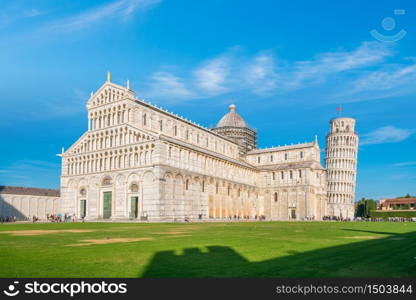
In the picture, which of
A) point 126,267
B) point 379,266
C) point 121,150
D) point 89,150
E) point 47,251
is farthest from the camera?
point 89,150

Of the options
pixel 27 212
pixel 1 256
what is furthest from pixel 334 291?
pixel 27 212

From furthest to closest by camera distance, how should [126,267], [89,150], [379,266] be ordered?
[89,150] → [379,266] → [126,267]

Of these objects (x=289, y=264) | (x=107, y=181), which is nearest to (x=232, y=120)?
(x=107, y=181)

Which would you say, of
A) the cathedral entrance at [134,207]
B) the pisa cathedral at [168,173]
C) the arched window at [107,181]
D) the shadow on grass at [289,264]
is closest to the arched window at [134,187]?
the pisa cathedral at [168,173]

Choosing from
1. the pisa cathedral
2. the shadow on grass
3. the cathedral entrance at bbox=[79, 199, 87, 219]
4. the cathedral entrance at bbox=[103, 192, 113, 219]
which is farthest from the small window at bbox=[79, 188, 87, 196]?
the shadow on grass

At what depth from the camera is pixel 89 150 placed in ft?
252

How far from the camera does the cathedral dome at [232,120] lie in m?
114

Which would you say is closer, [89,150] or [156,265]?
[156,265]

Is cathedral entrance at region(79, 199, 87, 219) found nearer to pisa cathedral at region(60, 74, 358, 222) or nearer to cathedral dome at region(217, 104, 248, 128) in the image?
pisa cathedral at region(60, 74, 358, 222)

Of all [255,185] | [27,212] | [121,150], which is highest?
[121,150]

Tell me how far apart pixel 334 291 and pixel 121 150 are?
2555 inches

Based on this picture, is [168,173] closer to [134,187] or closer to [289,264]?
[134,187]

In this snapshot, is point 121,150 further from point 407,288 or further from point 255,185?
point 407,288

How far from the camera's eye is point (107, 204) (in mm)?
72812
